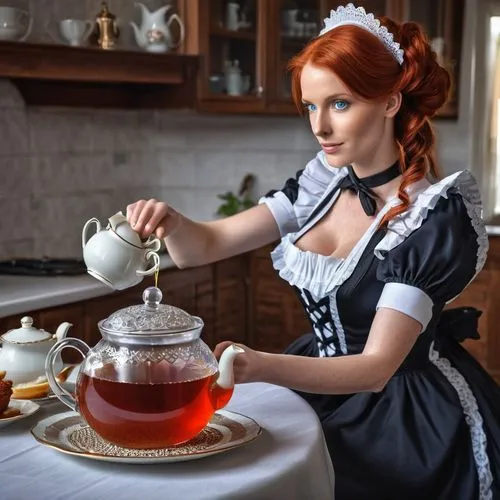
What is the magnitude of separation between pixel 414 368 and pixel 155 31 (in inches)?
77.4

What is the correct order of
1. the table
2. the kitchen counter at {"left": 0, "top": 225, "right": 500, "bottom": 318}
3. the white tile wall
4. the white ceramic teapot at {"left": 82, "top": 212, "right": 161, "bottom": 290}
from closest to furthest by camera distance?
the table < the white ceramic teapot at {"left": 82, "top": 212, "right": 161, "bottom": 290} < the kitchen counter at {"left": 0, "top": 225, "right": 500, "bottom": 318} < the white tile wall

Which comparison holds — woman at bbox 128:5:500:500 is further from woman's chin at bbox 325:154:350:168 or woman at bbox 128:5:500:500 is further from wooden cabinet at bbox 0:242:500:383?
wooden cabinet at bbox 0:242:500:383

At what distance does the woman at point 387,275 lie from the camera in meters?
1.54

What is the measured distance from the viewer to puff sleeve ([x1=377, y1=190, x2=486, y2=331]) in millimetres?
1529

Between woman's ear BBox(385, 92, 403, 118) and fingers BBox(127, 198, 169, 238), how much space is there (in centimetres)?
43

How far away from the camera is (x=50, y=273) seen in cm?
288

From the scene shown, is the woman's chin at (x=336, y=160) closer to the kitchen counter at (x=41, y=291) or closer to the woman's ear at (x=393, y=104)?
the woman's ear at (x=393, y=104)

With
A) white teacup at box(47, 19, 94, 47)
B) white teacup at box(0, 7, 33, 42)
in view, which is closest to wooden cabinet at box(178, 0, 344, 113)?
white teacup at box(47, 19, 94, 47)

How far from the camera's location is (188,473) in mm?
1139

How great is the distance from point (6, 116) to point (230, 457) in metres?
2.16

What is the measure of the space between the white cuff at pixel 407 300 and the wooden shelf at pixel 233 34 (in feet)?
6.88

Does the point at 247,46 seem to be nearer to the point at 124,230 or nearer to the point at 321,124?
the point at 321,124

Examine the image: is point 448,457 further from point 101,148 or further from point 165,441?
point 101,148

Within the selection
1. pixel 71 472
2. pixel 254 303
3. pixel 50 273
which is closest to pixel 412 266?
pixel 71 472
